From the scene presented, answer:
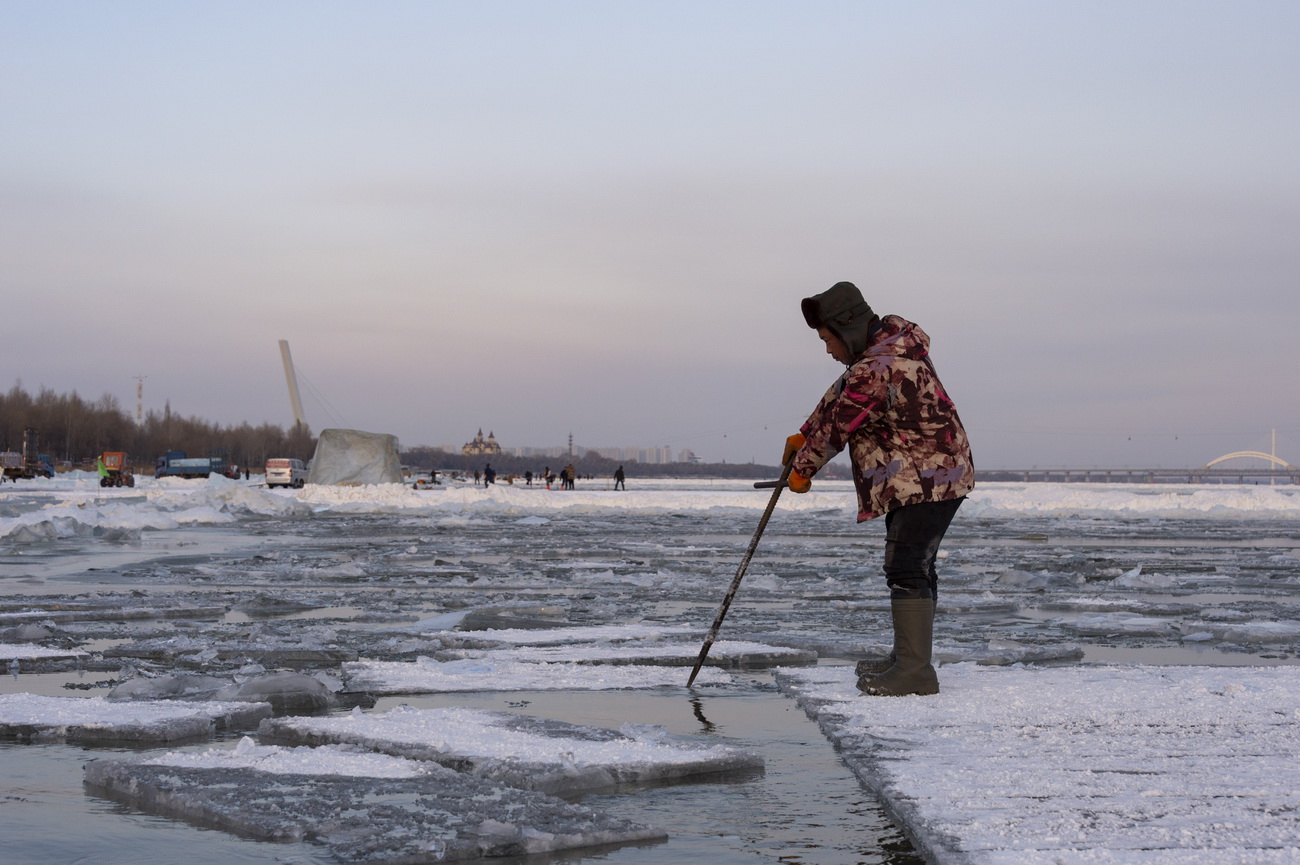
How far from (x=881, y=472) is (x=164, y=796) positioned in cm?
280

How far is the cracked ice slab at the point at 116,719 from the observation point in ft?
12.8

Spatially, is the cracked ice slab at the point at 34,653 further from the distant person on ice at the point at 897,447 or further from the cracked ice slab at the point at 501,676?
the distant person on ice at the point at 897,447

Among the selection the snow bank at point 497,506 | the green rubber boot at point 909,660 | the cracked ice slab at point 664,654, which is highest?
the green rubber boot at point 909,660

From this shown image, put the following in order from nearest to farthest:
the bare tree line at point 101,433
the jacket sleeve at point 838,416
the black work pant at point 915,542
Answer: the jacket sleeve at point 838,416 < the black work pant at point 915,542 < the bare tree line at point 101,433

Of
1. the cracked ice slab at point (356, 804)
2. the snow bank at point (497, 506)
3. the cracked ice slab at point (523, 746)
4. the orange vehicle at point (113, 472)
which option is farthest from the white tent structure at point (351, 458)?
the cracked ice slab at point (356, 804)

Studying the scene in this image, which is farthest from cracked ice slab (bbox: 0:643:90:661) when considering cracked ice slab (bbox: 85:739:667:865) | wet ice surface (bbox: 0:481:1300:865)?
cracked ice slab (bbox: 85:739:667:865)

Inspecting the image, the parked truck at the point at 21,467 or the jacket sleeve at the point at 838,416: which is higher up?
the jacket sleeve at the point at 838,416

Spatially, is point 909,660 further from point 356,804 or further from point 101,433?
point 101,433

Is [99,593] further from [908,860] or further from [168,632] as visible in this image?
[908,860]

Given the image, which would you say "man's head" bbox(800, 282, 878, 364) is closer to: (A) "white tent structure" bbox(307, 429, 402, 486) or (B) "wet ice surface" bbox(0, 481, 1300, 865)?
(B) "wet ice surface" bbox(0, 481, 1300, 865)

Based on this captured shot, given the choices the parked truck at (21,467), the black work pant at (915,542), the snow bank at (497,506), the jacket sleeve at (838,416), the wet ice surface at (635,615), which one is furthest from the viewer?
the parked truck at (21,467)

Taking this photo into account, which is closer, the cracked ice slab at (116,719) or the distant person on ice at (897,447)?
the cracked ice slab at (116,719)

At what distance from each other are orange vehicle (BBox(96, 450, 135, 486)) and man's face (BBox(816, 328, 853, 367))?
58510 millimetres

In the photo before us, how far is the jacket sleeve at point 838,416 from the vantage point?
15.1ft
